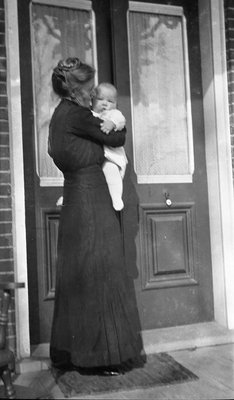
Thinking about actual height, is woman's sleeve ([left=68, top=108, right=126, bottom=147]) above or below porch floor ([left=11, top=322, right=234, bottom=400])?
above

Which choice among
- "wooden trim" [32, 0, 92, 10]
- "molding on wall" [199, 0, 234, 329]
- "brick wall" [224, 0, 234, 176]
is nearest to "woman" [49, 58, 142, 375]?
"wooden trim" [32, 0, 92, 10]

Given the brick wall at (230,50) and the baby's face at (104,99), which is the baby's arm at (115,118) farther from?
the brick wall at (230,50)

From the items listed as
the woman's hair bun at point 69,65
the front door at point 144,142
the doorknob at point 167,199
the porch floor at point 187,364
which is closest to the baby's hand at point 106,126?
the woman's hair bun at point 69,65

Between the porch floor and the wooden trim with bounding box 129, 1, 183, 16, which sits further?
the wooden trim with bounding box 129, 1, 183, 16

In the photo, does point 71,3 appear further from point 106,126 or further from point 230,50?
point 230,50

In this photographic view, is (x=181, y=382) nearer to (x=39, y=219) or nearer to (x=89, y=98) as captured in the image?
(x=39, y=219)

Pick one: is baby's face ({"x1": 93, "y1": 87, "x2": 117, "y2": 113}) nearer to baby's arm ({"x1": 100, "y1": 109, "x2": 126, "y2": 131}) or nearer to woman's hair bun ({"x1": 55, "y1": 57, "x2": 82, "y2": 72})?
baby's arm ({"x1": 100, "y1": 109, "x2": 126, "y2": 131})

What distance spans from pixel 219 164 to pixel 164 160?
0.41 meters

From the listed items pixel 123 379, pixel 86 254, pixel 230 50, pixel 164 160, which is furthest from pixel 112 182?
pixel 230 50

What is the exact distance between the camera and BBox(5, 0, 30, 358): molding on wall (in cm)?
323

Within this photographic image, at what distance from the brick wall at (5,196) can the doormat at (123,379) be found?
435 millimetres

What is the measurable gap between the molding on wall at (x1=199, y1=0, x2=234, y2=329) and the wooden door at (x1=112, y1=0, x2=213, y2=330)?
0.07m

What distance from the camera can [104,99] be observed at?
317 cm

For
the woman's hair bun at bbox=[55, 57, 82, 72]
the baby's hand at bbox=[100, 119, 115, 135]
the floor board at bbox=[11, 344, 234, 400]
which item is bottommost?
the floor board at bbox=[11, 344, 234, 400]
